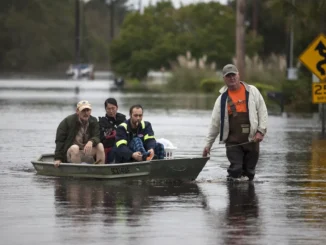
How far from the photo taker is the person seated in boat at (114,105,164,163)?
15.8m

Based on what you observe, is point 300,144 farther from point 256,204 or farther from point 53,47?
point 53,47

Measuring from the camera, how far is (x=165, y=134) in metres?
26.2

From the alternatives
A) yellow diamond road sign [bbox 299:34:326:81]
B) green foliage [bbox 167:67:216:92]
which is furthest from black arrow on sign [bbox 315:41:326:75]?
green foliage [bbox 167:67:216:92]

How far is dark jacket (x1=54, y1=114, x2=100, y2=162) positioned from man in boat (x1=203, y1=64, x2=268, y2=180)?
1674mm

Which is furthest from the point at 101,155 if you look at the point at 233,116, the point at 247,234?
the point at 247,234

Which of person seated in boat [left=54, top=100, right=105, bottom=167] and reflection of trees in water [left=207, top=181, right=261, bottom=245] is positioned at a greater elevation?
person seated in boat [left=54, top=100, right=105, bottom=167]

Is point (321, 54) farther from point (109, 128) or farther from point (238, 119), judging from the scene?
point (238, 119)

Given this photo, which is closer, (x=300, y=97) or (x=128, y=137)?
(x=128, y=137)

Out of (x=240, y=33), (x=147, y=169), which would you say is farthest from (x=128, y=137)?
(x=240, y=33)

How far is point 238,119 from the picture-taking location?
1591cm

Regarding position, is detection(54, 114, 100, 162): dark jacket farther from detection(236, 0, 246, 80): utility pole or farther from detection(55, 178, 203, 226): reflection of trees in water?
detection(236, 0, 246, 80): utility pole

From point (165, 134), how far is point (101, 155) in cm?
998

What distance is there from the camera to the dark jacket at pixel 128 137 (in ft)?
52.1

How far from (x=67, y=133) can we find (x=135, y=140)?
1.12 m
